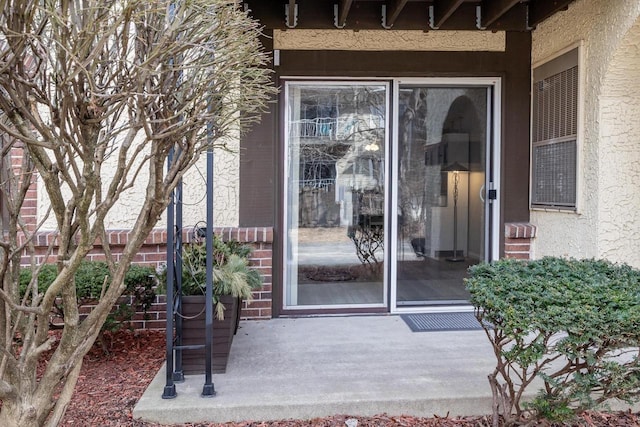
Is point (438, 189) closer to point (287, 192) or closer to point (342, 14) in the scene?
point (287, 192)

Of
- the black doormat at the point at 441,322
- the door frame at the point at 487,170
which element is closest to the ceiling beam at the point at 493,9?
the door frame at the point at 487,170

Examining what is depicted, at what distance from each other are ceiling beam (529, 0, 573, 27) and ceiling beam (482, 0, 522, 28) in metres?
0.29

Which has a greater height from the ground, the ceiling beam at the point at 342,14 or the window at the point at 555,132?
the ceiling beam at the point at 342,14

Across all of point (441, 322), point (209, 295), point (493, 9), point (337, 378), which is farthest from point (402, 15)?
point (337, 378)

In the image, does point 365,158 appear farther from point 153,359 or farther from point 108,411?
point 108,411

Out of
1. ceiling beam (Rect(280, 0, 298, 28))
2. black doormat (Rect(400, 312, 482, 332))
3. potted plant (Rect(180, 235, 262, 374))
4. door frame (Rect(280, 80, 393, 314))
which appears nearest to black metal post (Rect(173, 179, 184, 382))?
potted plant (Rect(180, 235, 262, 374))

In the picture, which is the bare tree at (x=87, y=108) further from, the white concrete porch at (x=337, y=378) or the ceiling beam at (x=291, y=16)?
the ceiling beam at (x=291, y=16)

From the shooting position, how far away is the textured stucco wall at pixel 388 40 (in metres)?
4.39

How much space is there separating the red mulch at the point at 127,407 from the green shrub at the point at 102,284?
1.05ft

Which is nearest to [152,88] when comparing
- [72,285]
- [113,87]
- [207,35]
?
[113,87]

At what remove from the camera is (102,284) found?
334cm

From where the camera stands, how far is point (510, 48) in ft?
14.9

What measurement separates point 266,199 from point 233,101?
75.3 inches

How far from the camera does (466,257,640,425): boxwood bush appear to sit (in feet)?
6.48
